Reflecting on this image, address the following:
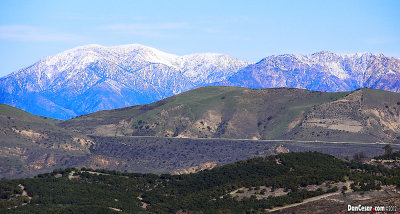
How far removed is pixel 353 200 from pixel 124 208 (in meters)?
35.2

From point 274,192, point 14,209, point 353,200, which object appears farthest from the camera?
point 274,192

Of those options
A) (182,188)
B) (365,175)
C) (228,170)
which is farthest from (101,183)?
(365,175)

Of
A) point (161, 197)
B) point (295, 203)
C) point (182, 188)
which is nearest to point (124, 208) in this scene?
point (161, 197)

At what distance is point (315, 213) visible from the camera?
310 ft

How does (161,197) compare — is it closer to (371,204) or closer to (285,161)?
(285,161)

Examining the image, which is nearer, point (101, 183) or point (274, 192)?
point (274, 192)

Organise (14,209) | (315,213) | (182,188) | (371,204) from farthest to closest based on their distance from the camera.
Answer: (182,188)
(14,209)
(315,213)
(371,204)

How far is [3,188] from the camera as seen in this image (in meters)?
122

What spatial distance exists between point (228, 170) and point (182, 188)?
44.0 ft

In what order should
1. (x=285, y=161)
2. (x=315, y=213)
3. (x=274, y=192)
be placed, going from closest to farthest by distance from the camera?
(x=315, y=213) < (x=274, y=192) < (x=285, y=161)

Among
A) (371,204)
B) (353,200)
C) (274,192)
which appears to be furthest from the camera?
(274,192)

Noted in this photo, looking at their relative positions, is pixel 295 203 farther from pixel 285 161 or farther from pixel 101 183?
pixel 101 183

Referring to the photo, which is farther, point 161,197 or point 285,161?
point 285,161

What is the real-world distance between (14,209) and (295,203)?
42489 mm
